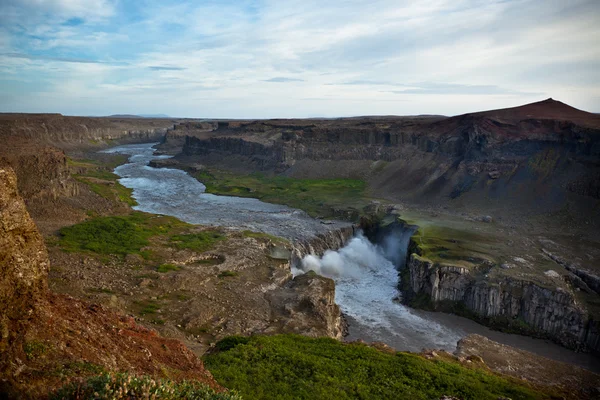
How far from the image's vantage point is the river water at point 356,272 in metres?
32.8

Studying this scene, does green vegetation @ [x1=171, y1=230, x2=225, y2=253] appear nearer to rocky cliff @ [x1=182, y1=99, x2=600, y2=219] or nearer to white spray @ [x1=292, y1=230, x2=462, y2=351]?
white spray @ [x1=292, y1=230, x2=462, y2=351]

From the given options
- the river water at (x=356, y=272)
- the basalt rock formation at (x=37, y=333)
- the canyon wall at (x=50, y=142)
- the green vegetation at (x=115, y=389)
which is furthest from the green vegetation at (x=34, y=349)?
the canyon wall at (x=50, y=142)

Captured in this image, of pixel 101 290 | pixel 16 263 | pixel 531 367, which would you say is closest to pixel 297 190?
pixel 101 290

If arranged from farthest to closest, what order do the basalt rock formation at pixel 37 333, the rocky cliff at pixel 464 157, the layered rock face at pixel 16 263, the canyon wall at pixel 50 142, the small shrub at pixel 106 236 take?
the rocky cliff at pixel 464 157, the canyon wall at pixel 50 142, the small shrub at pixel 106 236, the layered rock face at pixel 16 263, the basalt rock formation at pixel 37 333

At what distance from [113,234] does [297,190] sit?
142 feet

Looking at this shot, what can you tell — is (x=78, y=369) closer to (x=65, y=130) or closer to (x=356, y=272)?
(x=356, y=272)

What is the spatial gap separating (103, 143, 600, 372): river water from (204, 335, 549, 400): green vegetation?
33.8ft

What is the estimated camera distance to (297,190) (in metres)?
81.6

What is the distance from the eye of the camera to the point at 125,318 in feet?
56.4

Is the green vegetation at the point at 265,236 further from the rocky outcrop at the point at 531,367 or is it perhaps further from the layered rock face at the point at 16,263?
the layered rock face at the point at 16,263

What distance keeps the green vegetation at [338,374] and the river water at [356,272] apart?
1032cm

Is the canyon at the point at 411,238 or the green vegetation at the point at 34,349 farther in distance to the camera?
the canyon at the point at 411,238

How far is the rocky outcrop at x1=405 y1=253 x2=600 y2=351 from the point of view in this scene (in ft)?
104

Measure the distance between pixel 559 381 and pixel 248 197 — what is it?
61379 mm
